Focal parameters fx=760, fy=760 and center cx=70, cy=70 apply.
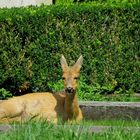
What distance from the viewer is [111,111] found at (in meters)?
12.6

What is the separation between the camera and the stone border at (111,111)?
40.9 ft

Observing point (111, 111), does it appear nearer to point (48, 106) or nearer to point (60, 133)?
point (48, 106)

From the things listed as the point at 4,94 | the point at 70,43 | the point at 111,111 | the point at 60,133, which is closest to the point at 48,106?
the point at 111,111

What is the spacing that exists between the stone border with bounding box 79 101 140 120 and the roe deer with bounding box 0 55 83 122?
16.9 inches

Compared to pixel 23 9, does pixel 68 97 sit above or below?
below

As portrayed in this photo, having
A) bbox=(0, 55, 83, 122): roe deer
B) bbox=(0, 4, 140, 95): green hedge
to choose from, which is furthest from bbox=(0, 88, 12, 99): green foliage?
bbox=(0, 55, 83, 122): roe deer

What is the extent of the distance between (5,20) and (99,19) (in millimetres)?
2065

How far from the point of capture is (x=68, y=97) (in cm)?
1215

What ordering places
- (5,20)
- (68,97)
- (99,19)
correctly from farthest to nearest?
(99,19) → (5,20) → (68,97)

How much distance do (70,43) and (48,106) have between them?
9.63 ft

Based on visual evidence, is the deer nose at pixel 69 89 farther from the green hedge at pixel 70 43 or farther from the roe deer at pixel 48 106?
the green hedge at pixel 70 43

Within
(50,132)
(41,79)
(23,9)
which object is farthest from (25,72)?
(50,132)

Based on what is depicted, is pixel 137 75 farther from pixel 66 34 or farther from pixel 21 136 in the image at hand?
pixel 21 136

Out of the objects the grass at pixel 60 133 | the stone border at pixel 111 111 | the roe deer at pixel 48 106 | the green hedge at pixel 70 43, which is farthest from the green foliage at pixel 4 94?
the grass at pixel 60 133
